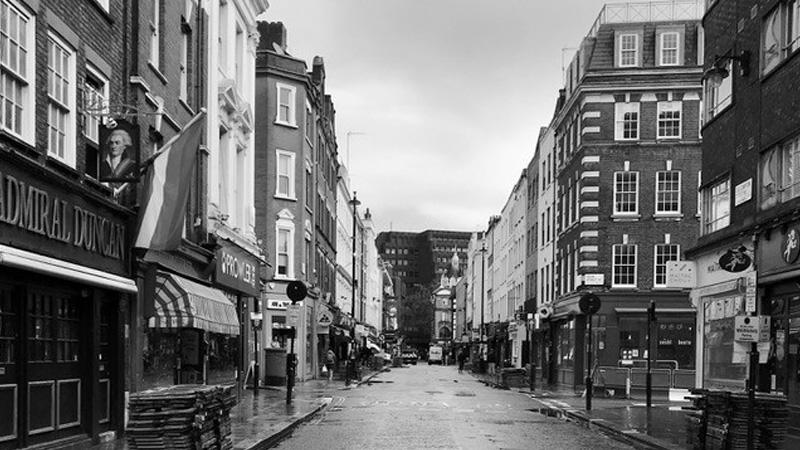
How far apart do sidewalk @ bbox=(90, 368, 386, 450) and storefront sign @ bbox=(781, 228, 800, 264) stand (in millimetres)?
10633

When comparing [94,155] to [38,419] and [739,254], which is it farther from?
[739,254]

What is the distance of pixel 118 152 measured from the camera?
15.4 m

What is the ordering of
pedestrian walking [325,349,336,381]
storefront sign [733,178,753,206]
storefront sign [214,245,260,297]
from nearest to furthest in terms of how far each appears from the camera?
storefront sign [733,178,753,206] → storefront sign [214,245,260,297] → pedestrian walking [325,349,336,381]

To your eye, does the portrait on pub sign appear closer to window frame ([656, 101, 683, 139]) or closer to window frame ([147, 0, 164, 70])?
window frame ([147, 0, 164, 70])

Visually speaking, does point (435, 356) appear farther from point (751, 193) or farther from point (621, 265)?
point (751, 193)

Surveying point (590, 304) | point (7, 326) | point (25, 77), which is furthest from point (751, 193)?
point (7, 326)

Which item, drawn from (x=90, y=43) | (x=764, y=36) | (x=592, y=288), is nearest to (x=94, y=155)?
(x=90, y=43)

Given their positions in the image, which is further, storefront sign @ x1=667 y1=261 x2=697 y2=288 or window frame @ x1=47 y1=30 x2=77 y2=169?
storefront sign @ x1=667 y1=261 x2=697 y2=288

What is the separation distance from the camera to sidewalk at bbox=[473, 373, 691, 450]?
60.3 feet

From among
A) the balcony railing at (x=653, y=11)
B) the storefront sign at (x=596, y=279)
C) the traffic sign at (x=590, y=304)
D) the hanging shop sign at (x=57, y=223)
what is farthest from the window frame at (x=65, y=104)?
the balcony railing at (x=653, y=11)

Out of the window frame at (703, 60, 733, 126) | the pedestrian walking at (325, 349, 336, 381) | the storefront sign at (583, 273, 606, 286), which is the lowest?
the pedestrian walking at (325, 349, 336, 381)

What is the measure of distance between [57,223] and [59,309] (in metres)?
1.82

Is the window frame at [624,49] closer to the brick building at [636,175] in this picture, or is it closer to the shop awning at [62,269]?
the brick building at [636,175]

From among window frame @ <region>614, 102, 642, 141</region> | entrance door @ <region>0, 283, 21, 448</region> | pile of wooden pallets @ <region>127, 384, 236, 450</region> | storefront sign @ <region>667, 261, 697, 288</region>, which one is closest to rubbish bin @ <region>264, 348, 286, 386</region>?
window frame @ <region>614, 102, 642, 141</region>
